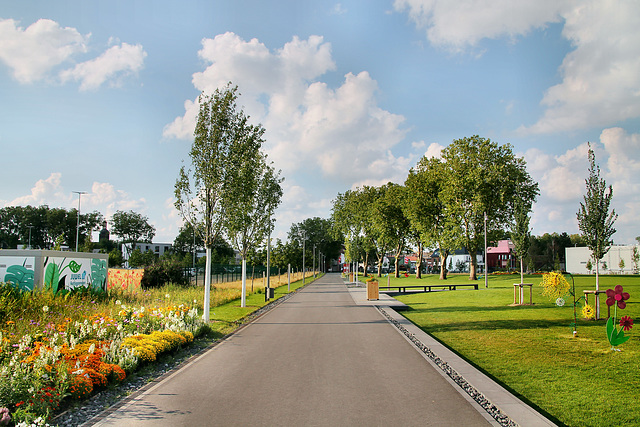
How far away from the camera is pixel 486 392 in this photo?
677 centimetres

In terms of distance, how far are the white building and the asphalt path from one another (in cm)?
6049

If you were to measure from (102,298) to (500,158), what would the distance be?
40919 millimetres

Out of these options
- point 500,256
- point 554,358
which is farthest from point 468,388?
point 500,256

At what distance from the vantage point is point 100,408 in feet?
20.5

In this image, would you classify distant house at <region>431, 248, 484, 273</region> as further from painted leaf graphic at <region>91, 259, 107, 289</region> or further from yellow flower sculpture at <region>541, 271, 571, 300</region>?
painted leaf graphic at <region>91, 259, 107, 289</region>

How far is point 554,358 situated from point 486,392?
4073 millimetres

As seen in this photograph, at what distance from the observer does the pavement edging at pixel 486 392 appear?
558 cm

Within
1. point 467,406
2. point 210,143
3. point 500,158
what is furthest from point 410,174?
point 467,406

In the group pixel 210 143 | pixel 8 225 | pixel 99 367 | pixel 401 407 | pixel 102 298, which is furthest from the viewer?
pixel 8 225

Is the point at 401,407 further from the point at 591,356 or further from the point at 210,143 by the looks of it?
the point at 210,143

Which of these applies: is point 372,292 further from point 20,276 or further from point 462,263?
point 462,263

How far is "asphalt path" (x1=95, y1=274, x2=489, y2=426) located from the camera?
575cm

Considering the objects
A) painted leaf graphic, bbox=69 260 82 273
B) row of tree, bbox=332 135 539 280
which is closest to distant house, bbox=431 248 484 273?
row of tree, bbox=332 135 539 280

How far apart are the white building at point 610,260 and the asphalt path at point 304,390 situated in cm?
6049
